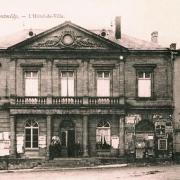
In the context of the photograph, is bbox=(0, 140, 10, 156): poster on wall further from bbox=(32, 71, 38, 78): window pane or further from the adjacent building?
bbox=(32, 71, 38, 78): window pane

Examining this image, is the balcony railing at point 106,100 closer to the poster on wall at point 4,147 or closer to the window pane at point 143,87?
the window pane at point 143,87

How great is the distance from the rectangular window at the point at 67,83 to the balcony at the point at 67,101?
503 millimetres

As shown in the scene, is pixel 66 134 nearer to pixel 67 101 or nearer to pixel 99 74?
pixel 67 101

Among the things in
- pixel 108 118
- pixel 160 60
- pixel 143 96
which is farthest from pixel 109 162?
pixel 160 60

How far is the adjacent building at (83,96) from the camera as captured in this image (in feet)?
100

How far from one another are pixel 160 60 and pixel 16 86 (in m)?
9.73

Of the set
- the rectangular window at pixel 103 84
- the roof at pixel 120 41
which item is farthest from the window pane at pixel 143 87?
the roof at pixel 120 41

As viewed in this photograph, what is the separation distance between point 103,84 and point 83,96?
1612mm

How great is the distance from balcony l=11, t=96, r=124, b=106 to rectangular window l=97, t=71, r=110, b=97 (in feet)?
1.49

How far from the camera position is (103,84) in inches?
1227

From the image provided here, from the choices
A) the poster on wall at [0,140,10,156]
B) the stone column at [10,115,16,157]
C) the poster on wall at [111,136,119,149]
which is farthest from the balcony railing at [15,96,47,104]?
the poster on wall at [111,136,119,149]

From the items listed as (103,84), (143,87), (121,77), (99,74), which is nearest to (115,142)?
(103,84)

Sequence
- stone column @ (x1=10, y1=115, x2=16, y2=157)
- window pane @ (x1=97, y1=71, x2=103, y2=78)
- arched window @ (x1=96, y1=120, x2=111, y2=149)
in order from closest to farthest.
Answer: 1. stone column @ (x1=10, y1=115, x2=16, y2=157)
2. arched window @ (x1=96, y1=120, x2=111, y2=149)
3. window pane @ (x1=97, y1=71, x2=103, y2=78)

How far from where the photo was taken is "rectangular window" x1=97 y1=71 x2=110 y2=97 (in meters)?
31.1
